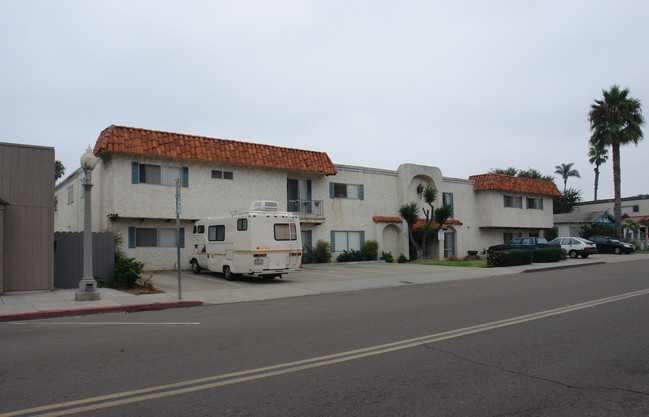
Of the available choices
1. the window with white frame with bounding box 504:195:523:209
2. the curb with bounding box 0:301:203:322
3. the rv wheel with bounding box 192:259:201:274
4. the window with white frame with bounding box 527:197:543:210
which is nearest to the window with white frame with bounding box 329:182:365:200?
the rv wheel with bounding box 192:259:201:274

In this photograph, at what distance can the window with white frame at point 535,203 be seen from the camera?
1609 inches

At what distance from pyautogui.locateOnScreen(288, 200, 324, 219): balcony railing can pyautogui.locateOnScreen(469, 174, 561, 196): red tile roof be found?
50.0 ft

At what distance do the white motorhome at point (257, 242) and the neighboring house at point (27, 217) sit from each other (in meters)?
6.15

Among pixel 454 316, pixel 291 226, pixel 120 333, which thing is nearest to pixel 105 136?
pixel 291 226

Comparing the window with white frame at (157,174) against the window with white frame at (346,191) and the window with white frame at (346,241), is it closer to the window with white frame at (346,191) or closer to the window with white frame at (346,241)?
the window with white frame at (346,191)

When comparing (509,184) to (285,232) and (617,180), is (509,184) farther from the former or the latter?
(285,232)

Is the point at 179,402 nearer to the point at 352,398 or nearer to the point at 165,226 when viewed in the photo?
the point at 352,398

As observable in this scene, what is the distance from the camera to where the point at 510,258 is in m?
25.5

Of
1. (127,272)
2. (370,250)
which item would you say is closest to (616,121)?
(370,250)

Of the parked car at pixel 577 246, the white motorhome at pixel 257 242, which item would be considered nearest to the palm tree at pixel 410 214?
the parked car at pixel 577 246

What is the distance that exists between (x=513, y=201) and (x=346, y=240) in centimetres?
1718

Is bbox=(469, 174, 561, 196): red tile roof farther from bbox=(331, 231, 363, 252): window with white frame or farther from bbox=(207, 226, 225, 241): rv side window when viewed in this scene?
bbox=(207, 226, 225, 241): rv side window

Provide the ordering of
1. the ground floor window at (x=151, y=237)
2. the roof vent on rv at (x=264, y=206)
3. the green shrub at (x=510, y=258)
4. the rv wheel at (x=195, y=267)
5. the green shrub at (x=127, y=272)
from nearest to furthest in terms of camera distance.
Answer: the green shrub at (x=127, y=272) → the roof vent on rv at (x=264, y=206) → the rv wheel at (x=195, y=267) → the ground floor window at (x=151, y=237) → the green shrub at (x=510, y=258)

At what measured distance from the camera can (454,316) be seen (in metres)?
9.81
